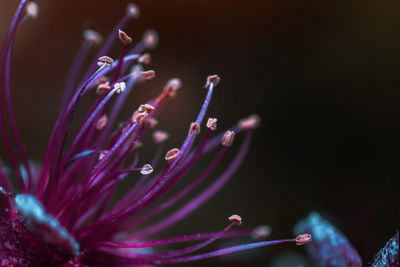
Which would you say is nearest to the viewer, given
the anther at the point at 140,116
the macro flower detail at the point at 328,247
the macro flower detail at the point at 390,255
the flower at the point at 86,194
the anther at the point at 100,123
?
the macro flower detail at the point at 390,255

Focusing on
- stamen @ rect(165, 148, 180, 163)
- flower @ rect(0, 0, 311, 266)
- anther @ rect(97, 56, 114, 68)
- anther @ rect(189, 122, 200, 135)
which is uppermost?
anther @ rect(97, 56, 114, 68)

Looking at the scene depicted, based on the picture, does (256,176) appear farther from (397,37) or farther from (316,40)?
(397,37)

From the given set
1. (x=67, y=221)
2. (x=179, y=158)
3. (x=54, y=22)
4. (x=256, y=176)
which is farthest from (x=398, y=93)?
(x=54, y=22)

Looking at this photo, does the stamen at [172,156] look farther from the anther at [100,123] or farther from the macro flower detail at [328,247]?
the macro flower detail at [328,247]

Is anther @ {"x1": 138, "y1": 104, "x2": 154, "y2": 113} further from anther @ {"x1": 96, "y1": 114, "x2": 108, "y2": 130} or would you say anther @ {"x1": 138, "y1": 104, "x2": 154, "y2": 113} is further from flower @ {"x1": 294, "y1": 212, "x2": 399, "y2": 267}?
flower @ {"x1": 294, "y1": 212, "x2": 399, "y2": 267}

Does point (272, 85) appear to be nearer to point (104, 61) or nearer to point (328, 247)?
point (328, 247)

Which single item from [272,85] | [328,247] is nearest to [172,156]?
[328,247]

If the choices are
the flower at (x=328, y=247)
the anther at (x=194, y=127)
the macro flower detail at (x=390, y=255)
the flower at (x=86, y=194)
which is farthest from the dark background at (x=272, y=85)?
the macro flower detail at (x=390, y=255)

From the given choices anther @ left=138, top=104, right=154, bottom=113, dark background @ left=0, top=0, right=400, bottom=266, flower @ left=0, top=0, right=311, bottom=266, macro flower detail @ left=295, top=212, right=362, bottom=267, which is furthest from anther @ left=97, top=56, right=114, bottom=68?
macro flower detail @ left=295, top=212, right=362, bottom=267

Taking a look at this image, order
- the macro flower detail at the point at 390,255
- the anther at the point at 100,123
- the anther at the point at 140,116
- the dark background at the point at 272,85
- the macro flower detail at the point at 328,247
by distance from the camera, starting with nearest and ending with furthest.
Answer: the macro flower detail at the point at 390,255 < the anther at the point at 140,116 < the macro flower detail at the point at 328,247 < the anther at the point at 100,123 < the dark background at the point at 272,85
